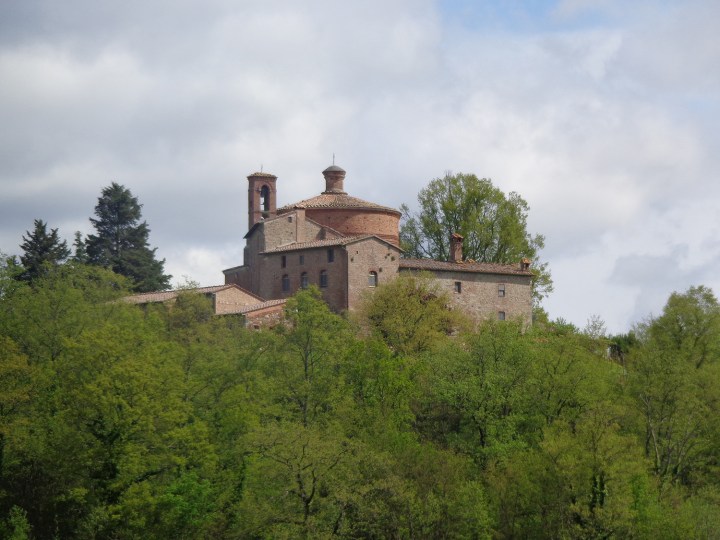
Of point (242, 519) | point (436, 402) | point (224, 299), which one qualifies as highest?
point (224, 299)

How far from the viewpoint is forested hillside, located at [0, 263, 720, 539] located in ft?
133

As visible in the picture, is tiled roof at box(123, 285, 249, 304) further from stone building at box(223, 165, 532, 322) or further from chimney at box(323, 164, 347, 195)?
chimney at box(323, 164, 347, 195)

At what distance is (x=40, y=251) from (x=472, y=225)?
73.1 ft

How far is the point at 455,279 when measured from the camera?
6625 cm

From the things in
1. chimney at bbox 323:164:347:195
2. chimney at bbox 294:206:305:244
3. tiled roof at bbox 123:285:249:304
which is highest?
chimney at bbox 323:164:347:195

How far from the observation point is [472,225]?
73812mm

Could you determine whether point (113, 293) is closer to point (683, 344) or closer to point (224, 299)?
point (224, 299)

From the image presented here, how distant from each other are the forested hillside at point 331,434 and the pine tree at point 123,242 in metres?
19.5

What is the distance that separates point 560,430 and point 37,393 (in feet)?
56.0

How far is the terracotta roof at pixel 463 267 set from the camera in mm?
65250

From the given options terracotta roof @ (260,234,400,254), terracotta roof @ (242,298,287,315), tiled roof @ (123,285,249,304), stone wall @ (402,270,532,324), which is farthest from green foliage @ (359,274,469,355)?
tiled roof @ (123,285,249,304)

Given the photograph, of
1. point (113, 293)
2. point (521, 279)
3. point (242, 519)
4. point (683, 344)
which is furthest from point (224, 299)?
point (242, 519)

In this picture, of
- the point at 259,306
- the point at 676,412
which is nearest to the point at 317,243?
the point at 259,306

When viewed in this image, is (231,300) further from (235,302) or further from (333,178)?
(333,178)
